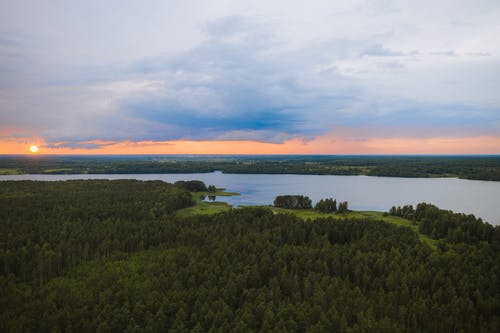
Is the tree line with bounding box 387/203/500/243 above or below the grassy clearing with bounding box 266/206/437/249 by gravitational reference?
A: above

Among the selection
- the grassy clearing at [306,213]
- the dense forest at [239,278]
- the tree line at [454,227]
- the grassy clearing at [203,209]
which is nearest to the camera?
the dense forest at [239,278]

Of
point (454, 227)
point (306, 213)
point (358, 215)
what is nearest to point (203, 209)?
point (306, 213)

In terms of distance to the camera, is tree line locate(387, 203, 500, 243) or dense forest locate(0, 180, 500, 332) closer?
dense forest locate(0, 180, 500, 332)

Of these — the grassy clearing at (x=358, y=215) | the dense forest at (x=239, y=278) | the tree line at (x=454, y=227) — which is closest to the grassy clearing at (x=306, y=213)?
the grassy clearing at (x=358, y=215)

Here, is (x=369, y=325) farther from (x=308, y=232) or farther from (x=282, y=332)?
(x=308, y=232)

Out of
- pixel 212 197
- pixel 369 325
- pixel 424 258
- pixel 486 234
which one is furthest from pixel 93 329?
pixel 212 197

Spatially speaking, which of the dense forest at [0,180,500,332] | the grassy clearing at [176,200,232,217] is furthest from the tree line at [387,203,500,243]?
the grassy clearing at [176,200,232,217]

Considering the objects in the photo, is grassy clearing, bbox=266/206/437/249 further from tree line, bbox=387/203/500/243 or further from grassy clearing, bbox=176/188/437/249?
tree line, bbox=387/203/500/243

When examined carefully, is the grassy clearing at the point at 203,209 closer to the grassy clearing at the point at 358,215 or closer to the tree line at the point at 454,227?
the grassy clearing at the point at 358,215

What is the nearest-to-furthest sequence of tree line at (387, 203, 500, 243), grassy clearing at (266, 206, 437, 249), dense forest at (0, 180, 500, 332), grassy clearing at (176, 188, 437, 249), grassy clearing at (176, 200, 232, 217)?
dense forest at (0, 180, 500, 332) < tree line at (387, 203, 500, 243) < grassy clearing at (266, 206, 437, 249) < grassy clearing at (176, 188, 437, 249) < grassy clearing at (176, 200, 232, 217)
